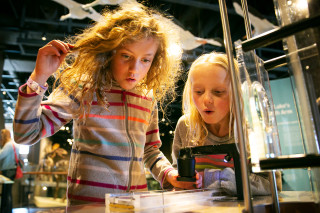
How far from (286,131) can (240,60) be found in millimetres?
279

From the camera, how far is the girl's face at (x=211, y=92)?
940 mm

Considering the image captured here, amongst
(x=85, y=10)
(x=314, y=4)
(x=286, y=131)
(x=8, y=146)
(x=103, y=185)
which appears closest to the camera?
(x=314, y=4)

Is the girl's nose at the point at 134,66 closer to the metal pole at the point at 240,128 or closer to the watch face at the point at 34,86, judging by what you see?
the watch face at the point at 34,86

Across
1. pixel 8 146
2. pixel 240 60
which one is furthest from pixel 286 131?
pixel 8 146

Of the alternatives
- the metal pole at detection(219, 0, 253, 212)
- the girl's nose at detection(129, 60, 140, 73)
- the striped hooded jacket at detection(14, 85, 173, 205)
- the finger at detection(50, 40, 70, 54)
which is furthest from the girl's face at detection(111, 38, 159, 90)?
the metal pole at detection(219, 0, 253, 212)

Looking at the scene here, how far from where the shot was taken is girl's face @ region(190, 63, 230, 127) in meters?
0.94

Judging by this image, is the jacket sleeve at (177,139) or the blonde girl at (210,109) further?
the jacket sleeve at (177,139)

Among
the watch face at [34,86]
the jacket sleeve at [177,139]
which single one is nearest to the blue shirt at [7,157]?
the jacket sleeve at [177,139]

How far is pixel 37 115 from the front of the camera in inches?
29.5

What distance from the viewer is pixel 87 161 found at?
0.92 metres

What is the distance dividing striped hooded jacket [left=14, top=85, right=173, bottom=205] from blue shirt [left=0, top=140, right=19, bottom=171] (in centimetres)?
287

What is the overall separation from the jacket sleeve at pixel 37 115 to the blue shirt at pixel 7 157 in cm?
297

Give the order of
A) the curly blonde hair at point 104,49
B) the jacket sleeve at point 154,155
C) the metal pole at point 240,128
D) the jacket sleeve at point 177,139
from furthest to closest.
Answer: the jacket sleeve at point 177,139 < the jacket sleeve at point 154,155 < the curly blonde hair at point 104,49 < the metal pole at point 240,128

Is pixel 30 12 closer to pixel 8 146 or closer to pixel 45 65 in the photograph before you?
pixel 8 146
